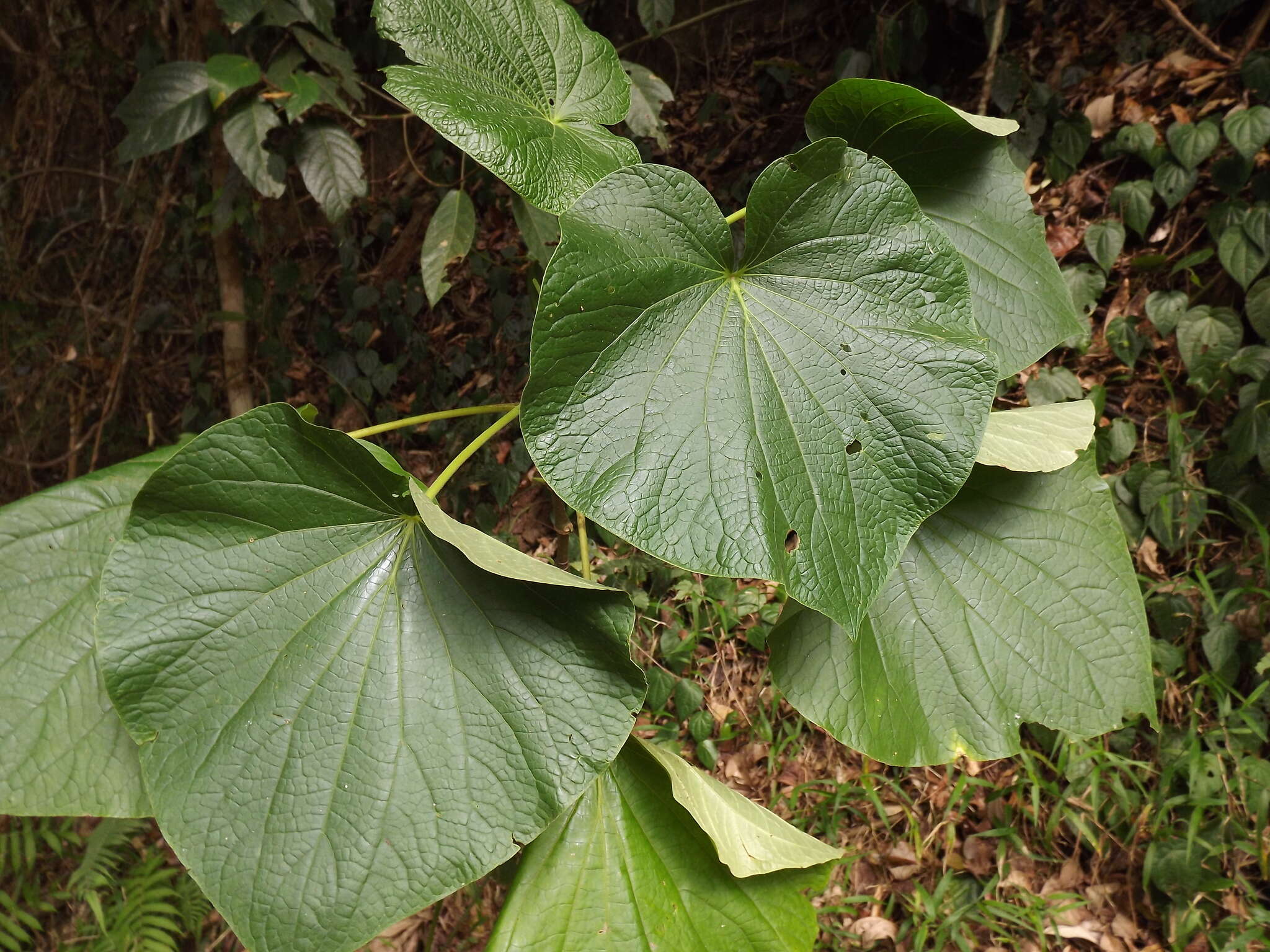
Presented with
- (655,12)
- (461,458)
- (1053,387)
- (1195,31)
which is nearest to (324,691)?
(461,458)

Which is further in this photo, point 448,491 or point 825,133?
point 448,491

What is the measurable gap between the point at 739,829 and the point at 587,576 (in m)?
0.31

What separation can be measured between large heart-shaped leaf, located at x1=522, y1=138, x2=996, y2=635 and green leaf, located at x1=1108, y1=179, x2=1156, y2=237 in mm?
1376

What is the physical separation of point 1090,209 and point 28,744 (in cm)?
214

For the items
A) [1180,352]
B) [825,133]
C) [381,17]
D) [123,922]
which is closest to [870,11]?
[1180,352]

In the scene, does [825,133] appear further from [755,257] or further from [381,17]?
[381,17]

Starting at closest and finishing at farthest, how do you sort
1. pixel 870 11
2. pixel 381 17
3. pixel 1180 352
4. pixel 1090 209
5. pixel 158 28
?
pixel 381 17 < pixel 1180 352 < pixel 1090 209 < pixel 870 11 < pixel 158 28

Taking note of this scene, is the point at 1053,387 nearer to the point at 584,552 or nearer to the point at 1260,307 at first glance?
the point at 1260,307

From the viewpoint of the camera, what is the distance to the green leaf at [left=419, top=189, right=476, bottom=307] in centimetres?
157

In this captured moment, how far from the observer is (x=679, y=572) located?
205 centimetres

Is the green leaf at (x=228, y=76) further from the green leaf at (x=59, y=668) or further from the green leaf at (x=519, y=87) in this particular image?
the green leaf at (x=59, y=668)

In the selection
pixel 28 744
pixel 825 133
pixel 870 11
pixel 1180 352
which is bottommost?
pixel 1180 352

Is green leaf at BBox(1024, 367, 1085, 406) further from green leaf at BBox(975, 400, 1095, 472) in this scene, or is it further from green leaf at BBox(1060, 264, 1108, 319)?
green leaf at BBox(975, 400, 1095, 472)

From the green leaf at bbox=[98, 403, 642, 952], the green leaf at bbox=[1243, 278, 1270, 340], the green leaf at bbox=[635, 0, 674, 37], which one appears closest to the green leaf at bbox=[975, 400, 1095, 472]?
the green leaf at bbox=[98, 403, 642, 952]
